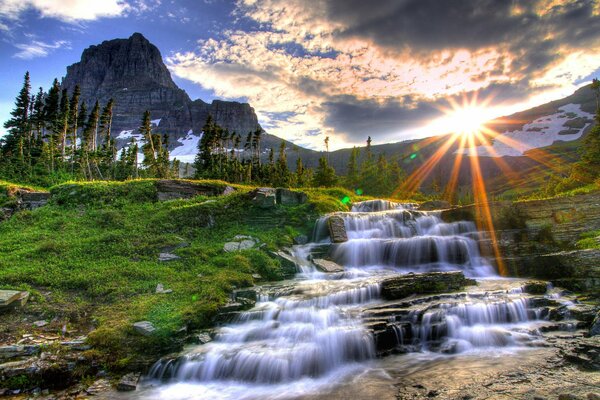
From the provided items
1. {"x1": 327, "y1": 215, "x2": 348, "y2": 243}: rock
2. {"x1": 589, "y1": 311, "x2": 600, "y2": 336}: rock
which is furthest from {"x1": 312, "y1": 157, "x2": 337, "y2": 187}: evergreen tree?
{"x1": 589, "y1": 311, "x2": 600, "y2": 336}: rock

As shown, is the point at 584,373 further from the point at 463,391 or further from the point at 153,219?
the point at 153,219

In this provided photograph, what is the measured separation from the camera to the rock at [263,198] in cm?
2494

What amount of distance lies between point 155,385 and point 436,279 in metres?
10.8

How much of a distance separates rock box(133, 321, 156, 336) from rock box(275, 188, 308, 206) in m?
15.8

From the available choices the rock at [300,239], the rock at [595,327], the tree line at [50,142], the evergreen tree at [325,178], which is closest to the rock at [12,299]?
the rock at [300,239]

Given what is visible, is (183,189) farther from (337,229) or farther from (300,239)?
(337,229)

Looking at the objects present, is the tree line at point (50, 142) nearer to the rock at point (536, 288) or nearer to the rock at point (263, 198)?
the rock at point (263, 198)

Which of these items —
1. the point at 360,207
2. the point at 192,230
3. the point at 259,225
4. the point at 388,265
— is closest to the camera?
the point at 388,265

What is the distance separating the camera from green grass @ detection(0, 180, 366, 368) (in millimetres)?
11938

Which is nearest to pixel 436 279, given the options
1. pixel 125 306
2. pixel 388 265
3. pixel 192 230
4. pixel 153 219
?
pixel 388 265

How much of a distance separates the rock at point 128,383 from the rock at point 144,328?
56.5 inches

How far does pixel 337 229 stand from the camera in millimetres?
22938

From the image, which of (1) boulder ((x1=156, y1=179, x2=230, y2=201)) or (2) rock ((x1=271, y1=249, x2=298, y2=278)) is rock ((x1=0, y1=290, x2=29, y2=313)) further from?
(1) boulder ((x1=156, y1=179, x2=230, y2=201))

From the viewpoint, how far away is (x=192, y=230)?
21516mm
